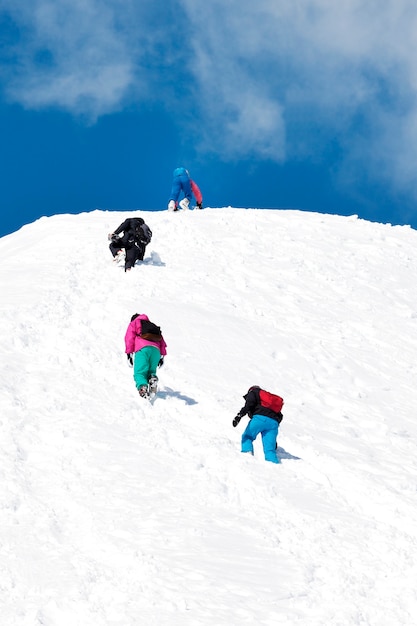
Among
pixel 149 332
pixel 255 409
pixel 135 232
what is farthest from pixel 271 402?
pixel 135 232

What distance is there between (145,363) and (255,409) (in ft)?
7.11

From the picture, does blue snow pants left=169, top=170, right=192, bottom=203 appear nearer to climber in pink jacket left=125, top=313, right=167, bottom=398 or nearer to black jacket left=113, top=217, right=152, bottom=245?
black jacket left=113, top=217, right=152, bottom=245

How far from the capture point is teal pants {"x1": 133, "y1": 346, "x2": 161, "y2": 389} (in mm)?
11172

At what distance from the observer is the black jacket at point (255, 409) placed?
9.95m

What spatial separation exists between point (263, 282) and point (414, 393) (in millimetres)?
6154

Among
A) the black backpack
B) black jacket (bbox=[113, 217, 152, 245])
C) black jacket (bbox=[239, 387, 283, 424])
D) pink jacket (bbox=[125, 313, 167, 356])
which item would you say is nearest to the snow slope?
black jacket (bbox=[239, 387, 283, 424])

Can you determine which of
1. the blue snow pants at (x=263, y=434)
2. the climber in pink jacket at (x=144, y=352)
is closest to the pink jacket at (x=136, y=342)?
the climber in pink jacket at (x=144, y=352)

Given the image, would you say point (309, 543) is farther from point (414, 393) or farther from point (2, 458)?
point (414, 393)

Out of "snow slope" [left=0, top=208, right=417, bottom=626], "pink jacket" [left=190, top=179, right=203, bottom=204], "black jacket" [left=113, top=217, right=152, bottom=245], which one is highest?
"pink jacket" [left=190, top=179, right=203, bottom=204]

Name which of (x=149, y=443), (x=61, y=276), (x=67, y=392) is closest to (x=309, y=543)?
(x=149, y=443)

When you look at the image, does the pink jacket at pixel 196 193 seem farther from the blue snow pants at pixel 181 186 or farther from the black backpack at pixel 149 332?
the black backpack at pixel 149 332

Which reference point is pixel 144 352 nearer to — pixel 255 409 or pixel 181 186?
pixel 255 409

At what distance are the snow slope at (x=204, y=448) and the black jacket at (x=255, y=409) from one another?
445 mm

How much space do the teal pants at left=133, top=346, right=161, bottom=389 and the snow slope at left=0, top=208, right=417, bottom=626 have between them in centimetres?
45
